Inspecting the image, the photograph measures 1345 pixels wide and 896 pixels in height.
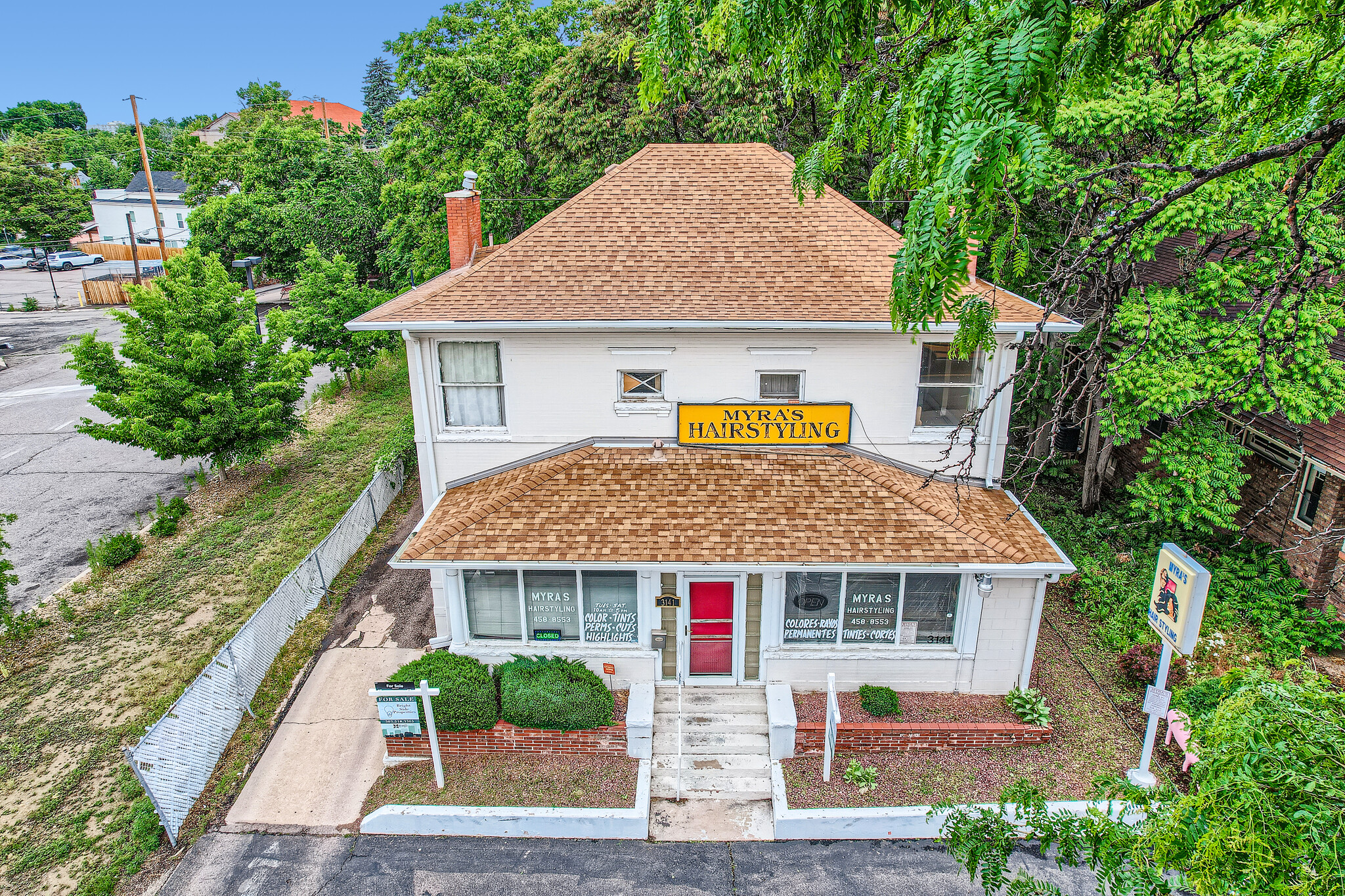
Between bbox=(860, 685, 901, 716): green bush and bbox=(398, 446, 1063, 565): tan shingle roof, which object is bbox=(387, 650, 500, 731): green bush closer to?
bbox=(398, 446, 1063, 565): tan shingle roof

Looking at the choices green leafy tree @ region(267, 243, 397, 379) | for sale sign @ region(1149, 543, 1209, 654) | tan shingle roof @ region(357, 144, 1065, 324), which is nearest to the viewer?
for sale sign @ region(1149, 543, 1209, 654)

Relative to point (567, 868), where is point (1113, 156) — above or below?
above

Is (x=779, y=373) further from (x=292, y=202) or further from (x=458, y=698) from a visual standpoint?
(x=292, y=202)

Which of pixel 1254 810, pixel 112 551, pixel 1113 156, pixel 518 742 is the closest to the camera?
pixel 1254 810

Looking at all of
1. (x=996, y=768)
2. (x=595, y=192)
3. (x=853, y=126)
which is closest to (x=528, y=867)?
(x=996, y=768)

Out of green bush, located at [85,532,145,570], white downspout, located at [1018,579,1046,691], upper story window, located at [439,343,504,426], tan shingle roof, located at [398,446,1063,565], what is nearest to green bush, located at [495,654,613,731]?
tan shingle roof, located at [398,446,1063,565]

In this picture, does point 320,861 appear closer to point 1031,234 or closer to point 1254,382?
point 1254,382

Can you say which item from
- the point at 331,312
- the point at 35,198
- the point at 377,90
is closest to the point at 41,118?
the point at 377,90
